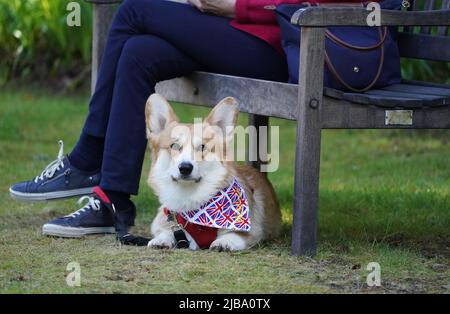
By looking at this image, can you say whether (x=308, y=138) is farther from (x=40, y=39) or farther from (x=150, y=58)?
(x=40, y=39)

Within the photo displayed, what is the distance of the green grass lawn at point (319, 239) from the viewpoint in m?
3.43

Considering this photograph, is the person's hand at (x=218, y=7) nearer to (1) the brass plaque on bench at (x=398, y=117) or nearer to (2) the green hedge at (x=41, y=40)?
(1) the brass plaque on bench at (x=398, y=117)

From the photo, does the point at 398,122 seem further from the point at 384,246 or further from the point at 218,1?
the point at 218,1

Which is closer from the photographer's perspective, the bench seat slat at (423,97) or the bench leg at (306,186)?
the bench leg at (306,186)

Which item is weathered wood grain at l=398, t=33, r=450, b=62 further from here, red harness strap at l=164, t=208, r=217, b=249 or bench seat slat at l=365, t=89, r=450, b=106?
red harness strap at l=164, t=208, r=217, b=249

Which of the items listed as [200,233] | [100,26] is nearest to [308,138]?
[200,233]

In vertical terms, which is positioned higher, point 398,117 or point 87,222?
point 398,117

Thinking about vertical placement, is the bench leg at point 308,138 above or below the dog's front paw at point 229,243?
above

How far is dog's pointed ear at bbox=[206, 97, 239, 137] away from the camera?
3.92 meters

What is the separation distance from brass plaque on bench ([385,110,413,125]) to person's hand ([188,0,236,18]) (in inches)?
32.4

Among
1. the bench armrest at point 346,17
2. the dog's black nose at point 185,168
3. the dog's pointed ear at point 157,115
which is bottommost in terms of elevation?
the dog's black nose at point 185,168

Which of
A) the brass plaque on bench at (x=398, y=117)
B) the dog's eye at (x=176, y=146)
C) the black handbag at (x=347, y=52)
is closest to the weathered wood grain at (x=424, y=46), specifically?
the black handbag at (x=347, y=52)

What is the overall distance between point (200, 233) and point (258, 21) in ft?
3.09

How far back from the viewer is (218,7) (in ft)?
13.6
